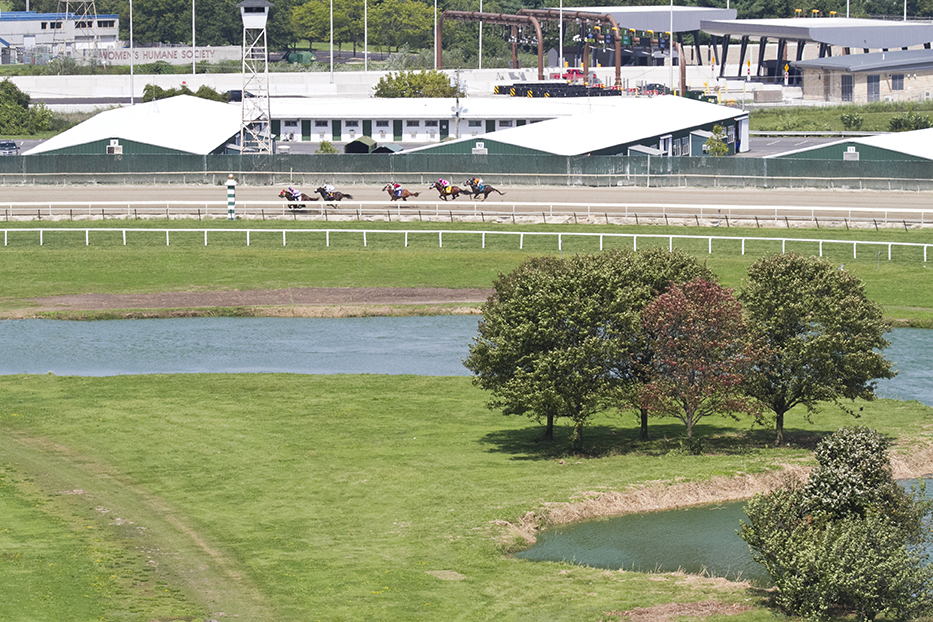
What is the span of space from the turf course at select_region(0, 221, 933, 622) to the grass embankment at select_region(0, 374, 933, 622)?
0.06 meters

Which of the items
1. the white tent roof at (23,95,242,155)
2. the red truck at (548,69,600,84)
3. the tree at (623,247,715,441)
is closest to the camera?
the tree at (623,247,715,441)

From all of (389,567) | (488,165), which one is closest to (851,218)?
(488,165)

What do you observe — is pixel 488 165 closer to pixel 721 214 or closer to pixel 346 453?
pixel 721 214

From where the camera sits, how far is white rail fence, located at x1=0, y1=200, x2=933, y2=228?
6272 cm

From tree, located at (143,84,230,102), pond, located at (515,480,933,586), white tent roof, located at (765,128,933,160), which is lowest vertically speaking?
pond, located at (515,480,933,586)

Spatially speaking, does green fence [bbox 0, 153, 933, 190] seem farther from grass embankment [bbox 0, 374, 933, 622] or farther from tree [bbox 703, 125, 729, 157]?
grass embankment [bbox 0, 374, 933, 622]

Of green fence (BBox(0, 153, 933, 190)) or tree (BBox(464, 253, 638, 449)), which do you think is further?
green fence (BBox(0, 153, 933, 190))

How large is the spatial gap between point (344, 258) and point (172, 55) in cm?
11665

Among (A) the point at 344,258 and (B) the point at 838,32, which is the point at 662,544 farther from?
(B) the point at 838,32

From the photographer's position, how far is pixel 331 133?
4259 inches

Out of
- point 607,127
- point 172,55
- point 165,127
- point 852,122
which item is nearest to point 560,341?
point 607,127

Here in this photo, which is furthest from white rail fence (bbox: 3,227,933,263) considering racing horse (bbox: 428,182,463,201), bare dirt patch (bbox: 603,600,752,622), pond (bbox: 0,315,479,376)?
bare dirt patch (bbox: 603,600,752,622)

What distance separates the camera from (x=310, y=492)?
26.1 meters

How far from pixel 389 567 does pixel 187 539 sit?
13.5 ft
